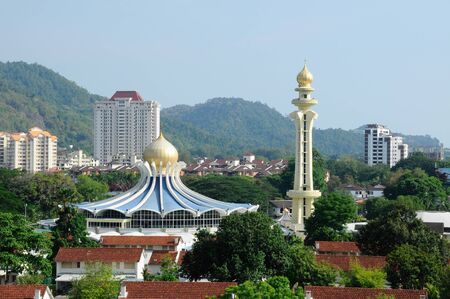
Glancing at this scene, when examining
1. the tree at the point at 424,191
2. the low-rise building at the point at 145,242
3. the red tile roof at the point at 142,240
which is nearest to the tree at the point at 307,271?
the low-rise building at the point at 145,242

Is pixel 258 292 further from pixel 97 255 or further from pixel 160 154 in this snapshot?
pixel 160 154

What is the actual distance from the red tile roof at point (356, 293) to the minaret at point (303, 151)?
30558 millimetres

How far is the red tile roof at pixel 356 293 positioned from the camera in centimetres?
2920

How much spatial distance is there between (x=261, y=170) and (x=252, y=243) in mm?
104913

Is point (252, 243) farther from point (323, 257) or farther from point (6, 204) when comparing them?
point (6, 204)

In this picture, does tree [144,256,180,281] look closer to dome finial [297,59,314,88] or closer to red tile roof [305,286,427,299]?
red tile roof [305,286,427,299]

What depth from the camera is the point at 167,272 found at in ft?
125

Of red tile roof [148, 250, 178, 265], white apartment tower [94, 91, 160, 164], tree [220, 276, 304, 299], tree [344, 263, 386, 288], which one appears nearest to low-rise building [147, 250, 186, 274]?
red tile roof [148, 250, 178, 265]

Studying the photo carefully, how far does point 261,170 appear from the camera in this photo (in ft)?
459

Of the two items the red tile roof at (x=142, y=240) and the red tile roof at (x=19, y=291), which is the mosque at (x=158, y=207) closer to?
the red tile roof at (x=142, y=240)

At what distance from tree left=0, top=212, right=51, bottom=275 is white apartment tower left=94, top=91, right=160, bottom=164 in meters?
128

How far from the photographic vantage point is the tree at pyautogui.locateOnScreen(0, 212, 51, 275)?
121 ft

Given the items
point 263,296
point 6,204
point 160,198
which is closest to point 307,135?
point 160,198

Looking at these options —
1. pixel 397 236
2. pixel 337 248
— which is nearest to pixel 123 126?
pixel 337 248
